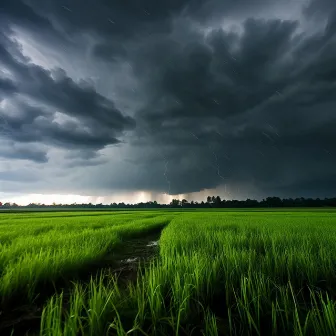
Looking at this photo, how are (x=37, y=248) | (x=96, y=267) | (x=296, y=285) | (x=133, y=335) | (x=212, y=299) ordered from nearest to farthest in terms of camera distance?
1. (x=133, y=335)
2. (x=212, y=299)
3. (x=296, y=285)
4. (x=96, y=267)
5. (x=37, y=248)

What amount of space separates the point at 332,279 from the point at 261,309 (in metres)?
1.45

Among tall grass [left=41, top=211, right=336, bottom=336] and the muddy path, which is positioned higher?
tall grass [left=41, top=211, right=336, bottom=336]

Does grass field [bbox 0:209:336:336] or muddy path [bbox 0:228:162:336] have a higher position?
grass field [bbox 0:209:336:336]

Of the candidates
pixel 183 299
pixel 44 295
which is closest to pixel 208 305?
pixel 183 299

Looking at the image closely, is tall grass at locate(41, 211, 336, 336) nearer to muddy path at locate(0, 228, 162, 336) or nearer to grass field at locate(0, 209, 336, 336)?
grass field at locate(0, 209, 336, 336)

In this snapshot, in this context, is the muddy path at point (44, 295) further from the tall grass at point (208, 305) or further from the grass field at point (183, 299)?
the tall grass at point (208, 305)

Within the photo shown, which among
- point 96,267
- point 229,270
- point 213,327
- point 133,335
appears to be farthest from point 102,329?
point 96,267

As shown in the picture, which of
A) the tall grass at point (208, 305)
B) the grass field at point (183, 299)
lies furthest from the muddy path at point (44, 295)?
the tall grass at point (208, 305)

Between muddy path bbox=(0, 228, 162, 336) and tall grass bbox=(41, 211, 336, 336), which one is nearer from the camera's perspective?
tall grass bbox=(41, 211, 336, 336)

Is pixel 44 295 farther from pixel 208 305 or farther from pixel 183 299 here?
pixel 208 305

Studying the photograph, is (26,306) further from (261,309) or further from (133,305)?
(261,309)

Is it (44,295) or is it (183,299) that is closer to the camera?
(183,299)

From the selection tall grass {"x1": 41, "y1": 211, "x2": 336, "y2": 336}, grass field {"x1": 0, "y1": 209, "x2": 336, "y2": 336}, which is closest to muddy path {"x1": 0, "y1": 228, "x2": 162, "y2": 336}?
grass field {"x1": 0, "y1": 209, "x2": 336, "y2": 336}

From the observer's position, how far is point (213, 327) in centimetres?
136
